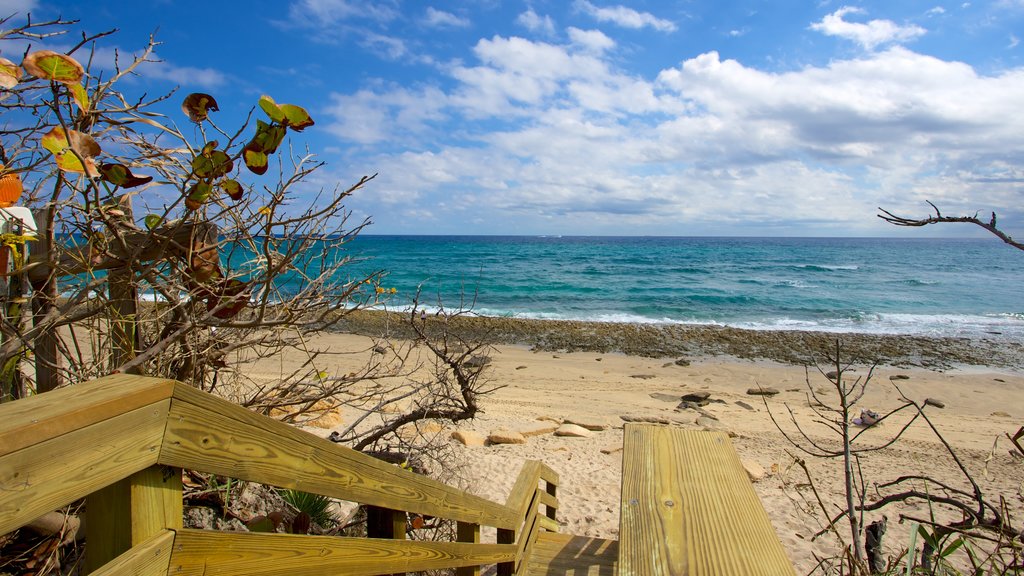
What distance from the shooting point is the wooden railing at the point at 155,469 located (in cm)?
68

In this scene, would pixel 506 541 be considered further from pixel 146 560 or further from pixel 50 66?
pixel 50 66

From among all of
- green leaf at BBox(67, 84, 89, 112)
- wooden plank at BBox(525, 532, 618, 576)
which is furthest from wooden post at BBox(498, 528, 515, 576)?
green leaf at BBox(67, 84, 89, 112)

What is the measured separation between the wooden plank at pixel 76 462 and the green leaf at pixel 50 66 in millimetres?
1245

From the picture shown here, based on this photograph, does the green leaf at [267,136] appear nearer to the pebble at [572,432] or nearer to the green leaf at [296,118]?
the green leaf at [296,118]

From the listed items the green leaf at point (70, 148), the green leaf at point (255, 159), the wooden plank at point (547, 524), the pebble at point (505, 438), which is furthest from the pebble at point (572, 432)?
the green leaf at point (70, 148)

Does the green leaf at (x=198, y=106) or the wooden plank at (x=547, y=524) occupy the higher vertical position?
the green leaf at (x=198, y=106)

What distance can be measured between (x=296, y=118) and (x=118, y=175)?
1.90ft

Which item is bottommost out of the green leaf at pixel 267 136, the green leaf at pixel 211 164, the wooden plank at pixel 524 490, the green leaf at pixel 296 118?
the wooden plank at pixel 524 490

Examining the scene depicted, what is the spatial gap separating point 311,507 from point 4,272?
6.81ft

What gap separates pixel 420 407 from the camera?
13.5 feet

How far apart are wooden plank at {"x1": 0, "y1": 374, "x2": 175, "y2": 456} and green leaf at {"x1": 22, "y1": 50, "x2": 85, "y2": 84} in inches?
46.5

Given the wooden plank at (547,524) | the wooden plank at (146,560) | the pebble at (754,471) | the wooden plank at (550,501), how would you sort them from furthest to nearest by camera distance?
1. the pebble at (754,471)
2. the wooden plank at (547,524)
3. the wooden plank at (550,501)
4. the wooden plank at (146,560)

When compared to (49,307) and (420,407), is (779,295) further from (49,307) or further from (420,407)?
(49,307)

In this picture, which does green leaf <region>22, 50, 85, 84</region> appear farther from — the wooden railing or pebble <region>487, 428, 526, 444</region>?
pebble <region>487, 428, 526, 444</region>
